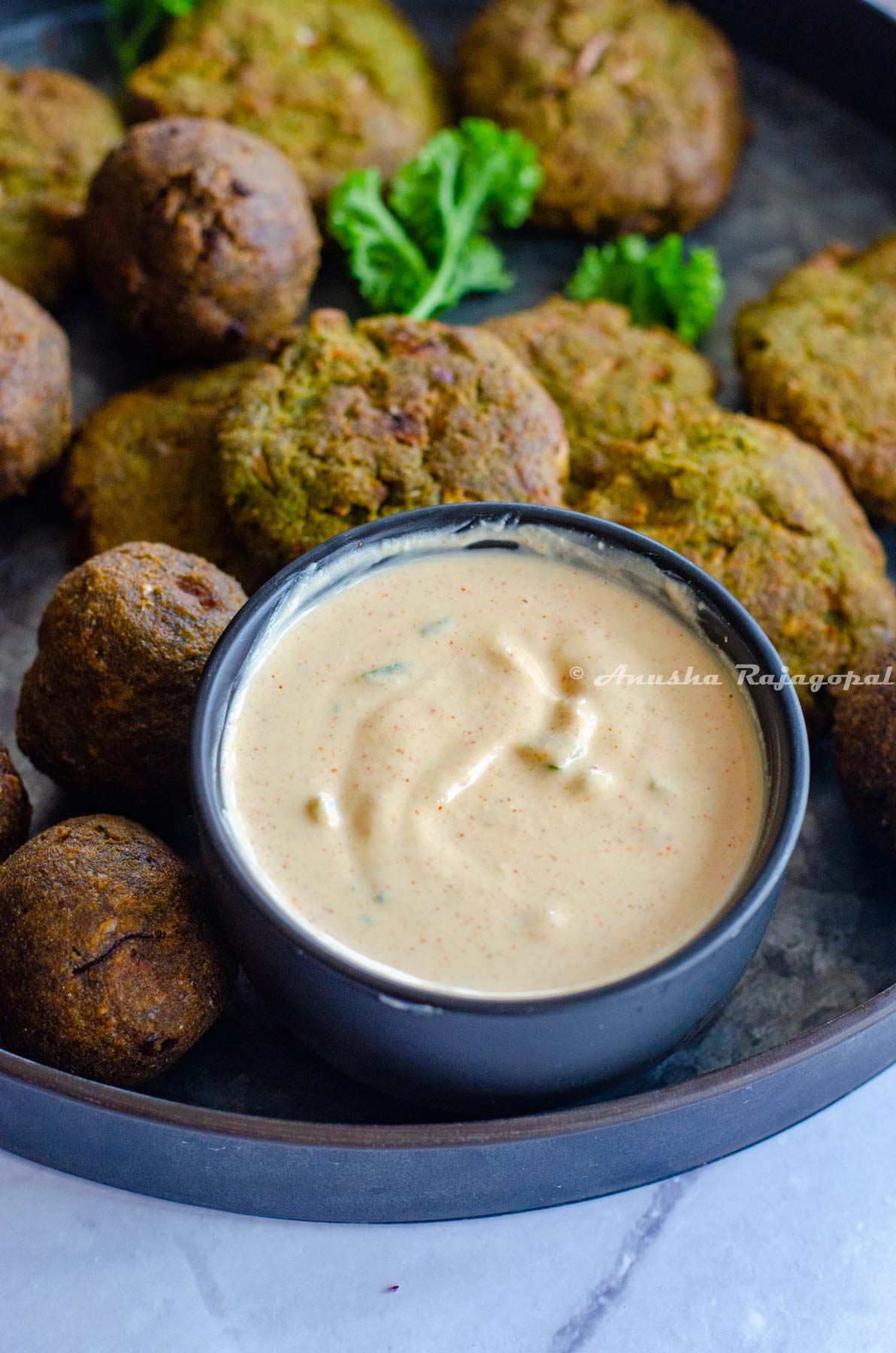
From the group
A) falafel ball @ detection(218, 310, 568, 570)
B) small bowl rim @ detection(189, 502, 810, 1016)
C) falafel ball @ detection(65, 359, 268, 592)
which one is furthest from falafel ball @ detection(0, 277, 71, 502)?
small bowl rim @ detection(189, 502, 810, 1016)

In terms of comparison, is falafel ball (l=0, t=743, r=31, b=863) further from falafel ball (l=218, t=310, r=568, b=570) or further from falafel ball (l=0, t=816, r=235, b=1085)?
falafel ball (l=218, t=310, r=568, b=570)

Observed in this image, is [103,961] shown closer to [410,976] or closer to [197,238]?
[410,976]

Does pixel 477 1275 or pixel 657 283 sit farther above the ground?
pixel 657 283

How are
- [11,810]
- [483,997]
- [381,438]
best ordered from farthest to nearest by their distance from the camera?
[381,438], [11,810], [483,997]

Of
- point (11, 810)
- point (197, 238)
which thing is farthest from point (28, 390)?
point (11, 810)

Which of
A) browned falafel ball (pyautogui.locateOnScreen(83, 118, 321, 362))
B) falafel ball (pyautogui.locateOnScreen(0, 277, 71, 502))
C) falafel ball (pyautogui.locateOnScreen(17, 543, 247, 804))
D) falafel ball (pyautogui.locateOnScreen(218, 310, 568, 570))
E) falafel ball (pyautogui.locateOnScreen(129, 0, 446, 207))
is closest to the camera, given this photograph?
falafel ball (pyautogui.locateOnScreen(17, 543, 247, 804))

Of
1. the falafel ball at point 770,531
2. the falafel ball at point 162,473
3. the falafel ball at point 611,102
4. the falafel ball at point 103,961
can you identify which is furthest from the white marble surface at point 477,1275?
the falafel ball at point 611,102
